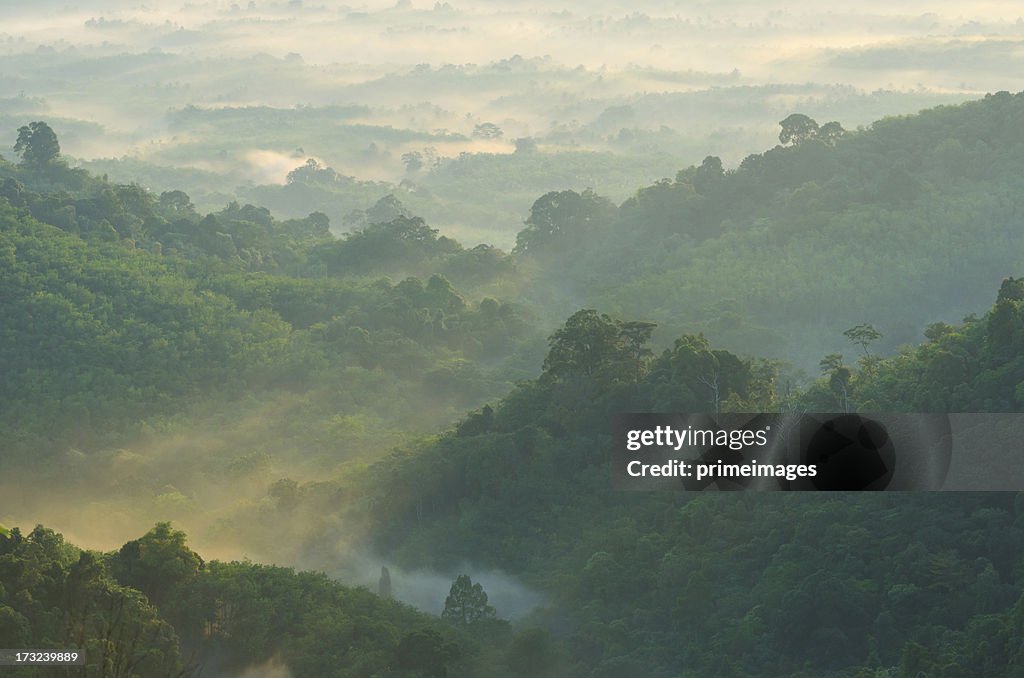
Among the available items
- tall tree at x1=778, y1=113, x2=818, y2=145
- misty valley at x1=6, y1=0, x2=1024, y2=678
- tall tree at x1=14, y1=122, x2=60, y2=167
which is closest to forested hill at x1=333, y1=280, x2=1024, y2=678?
misty valley at x1=6, y1=0, x2=1024, y2=678

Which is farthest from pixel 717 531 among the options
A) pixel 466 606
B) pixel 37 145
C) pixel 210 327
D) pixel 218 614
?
pixel 37 145

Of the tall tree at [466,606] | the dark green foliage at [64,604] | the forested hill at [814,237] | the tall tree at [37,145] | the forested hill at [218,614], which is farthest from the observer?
the tall tree at [37,145]

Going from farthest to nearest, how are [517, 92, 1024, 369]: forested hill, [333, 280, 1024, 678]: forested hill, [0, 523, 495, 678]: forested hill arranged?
[517, 92, 1024, 369]: forested hill < [333, 280, 1024, 678]: forested hill < [0, 523, 495, 678]: forested hill

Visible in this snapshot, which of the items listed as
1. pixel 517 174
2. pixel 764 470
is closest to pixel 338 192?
pixel 517 174

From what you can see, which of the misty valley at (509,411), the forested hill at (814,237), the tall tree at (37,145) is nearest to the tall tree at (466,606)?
the misty valley at (509,411)

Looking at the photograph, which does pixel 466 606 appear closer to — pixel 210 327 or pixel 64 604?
pixel 64 604

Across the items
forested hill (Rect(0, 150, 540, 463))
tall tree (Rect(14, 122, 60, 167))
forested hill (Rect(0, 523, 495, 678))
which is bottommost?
forested hill (Rect(0, 523, 495, 678))

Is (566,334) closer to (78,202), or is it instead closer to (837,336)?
(837,336)

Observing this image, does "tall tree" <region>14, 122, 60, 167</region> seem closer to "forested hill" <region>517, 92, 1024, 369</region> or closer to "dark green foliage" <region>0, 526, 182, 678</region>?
"forested hill" <region>517, 92, 1024, 369</region>

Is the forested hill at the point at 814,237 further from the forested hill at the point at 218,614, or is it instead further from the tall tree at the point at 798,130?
the forested hill at the point at 218,614
